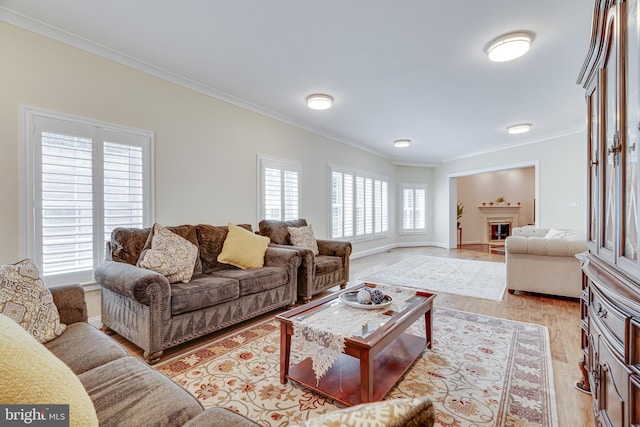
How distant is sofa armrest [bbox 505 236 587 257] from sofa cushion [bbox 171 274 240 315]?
3.65 metres

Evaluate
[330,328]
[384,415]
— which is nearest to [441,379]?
[330,328]

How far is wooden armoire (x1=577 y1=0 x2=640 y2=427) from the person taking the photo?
101 centimetres

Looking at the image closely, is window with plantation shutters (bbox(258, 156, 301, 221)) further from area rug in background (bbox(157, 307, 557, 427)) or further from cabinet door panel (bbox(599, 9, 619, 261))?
cabinet door panel (bbox(599, 9, 619, 261))

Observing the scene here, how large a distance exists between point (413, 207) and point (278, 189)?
5.47 m

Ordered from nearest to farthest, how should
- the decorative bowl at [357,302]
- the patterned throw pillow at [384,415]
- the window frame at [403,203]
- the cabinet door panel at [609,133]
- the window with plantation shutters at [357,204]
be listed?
1. the patterned throw pillow at [384,415]
2. the cabinet door panel at [609,133]
3. the decorative bowl at [357,302]
4. the window with plantation shutters at [357,204]
5. the window frame at [403,203]

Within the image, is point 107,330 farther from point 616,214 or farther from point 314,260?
point 616,214

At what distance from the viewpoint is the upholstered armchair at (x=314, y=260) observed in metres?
3.59

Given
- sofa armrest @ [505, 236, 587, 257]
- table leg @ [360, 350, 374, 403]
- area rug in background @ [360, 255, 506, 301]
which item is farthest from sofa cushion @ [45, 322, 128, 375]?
sofa armrest @ [505, 236, 587, 257]

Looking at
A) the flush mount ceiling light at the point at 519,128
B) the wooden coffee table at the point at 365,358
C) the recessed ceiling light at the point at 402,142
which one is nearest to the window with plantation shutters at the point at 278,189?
the recessed ceiling light at the point at 402,142

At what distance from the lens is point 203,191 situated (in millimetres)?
3797

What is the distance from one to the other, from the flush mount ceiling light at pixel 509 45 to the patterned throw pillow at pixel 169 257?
3.40 m

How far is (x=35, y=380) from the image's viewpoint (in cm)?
58

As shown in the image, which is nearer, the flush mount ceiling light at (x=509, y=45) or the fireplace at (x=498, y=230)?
the flush mount ceiling light at (x=509, y=45)

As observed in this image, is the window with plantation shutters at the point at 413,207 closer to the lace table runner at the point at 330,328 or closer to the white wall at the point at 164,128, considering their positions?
the white wall at the point at 164,128
